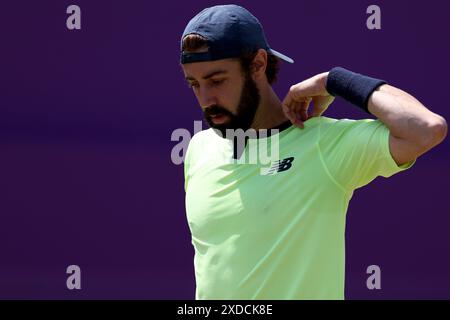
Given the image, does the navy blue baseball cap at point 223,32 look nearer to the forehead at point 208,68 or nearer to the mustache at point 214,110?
the forehead at point 208,68

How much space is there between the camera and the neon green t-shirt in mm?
1975

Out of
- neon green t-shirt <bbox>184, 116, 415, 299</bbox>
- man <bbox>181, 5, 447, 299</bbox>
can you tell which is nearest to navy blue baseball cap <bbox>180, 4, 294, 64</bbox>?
man <bbox>181, 5, 447, 299</bbox>

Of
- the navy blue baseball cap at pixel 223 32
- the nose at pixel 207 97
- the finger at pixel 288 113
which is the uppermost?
the navy blue baseball cap at pixel 223 32

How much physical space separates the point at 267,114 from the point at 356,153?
0.35 metres

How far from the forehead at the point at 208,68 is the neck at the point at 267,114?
0.14 metres

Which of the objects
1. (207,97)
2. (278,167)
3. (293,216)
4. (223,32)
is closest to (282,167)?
(278,167)

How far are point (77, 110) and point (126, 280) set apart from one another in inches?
36.1

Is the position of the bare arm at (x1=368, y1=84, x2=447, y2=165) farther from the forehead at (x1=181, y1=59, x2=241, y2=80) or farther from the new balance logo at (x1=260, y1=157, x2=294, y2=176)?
the forehead at (x1=181, y1=59, x2=241, y2=80)

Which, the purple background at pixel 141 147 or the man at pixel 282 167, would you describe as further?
the purple background at pixel 141 147

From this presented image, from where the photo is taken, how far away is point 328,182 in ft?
6.58

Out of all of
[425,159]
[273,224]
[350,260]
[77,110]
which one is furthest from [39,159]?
[273,224]

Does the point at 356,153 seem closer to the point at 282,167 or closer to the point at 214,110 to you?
the point at 282,167

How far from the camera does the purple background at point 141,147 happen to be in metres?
4.23

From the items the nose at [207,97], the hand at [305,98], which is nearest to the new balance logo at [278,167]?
the hand at [305,98]
